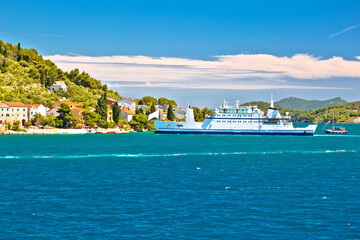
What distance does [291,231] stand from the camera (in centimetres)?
2150

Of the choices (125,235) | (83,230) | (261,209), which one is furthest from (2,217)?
(261,209)

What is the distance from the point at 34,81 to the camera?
167000 millimetres

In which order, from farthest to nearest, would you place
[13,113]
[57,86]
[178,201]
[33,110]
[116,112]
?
[57,86]
[116,112]
[33,110]
[13,113]
[178,201]

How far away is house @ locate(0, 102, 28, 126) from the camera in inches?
4656

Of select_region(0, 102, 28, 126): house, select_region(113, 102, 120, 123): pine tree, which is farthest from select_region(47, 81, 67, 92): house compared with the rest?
select_region(0, 102, 28, 126): house

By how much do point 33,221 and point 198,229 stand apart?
8.79 m

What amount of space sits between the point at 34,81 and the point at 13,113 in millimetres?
50001

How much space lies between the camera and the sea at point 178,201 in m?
21.5

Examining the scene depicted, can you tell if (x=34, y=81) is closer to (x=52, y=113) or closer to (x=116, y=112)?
(x=52, y=113)

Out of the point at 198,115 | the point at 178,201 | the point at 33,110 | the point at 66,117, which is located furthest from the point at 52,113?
the point at 178,201

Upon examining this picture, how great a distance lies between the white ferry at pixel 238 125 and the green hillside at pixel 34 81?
140 ft

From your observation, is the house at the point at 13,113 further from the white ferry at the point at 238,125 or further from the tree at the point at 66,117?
the white ferry at the point at 238,125

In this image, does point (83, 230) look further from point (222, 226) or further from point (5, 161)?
point (5, 161)

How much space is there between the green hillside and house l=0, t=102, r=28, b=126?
15.0m
